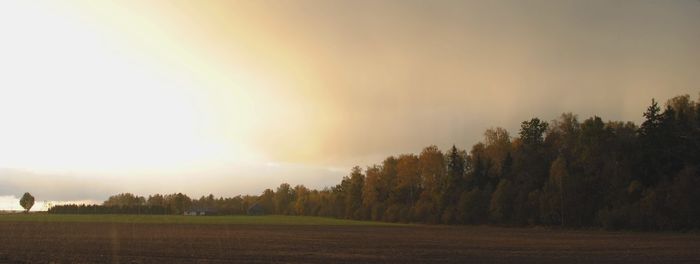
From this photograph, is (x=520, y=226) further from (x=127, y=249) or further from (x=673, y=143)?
(x=127, y=249)

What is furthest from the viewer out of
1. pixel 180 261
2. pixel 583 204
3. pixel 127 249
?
pixel 583 204

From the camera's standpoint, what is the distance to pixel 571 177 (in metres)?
94.7

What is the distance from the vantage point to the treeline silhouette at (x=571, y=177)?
267ft

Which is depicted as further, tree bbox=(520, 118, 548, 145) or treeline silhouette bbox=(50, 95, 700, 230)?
tree bbox=(520, 118, 548, 145)

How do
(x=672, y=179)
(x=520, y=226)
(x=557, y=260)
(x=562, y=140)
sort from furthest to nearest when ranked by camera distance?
1. (x=562, y=140)
2. (x=520, y=226)
3. (x=672, y=179)
4. (x=557, y=260)

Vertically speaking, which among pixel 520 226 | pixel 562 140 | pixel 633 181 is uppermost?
pixel 562 140

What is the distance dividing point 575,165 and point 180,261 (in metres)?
79.5

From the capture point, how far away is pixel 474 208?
113312 mm

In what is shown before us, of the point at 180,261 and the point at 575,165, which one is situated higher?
the point at 575,165

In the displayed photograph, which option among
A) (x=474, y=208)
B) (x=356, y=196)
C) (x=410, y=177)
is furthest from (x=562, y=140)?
(x=356, y=196)

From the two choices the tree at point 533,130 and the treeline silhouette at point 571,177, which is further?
the tree at point 533,130

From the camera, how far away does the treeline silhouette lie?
81.4m

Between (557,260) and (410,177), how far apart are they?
11113 centimetres

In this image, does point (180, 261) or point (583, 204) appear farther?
point (583, 204)
